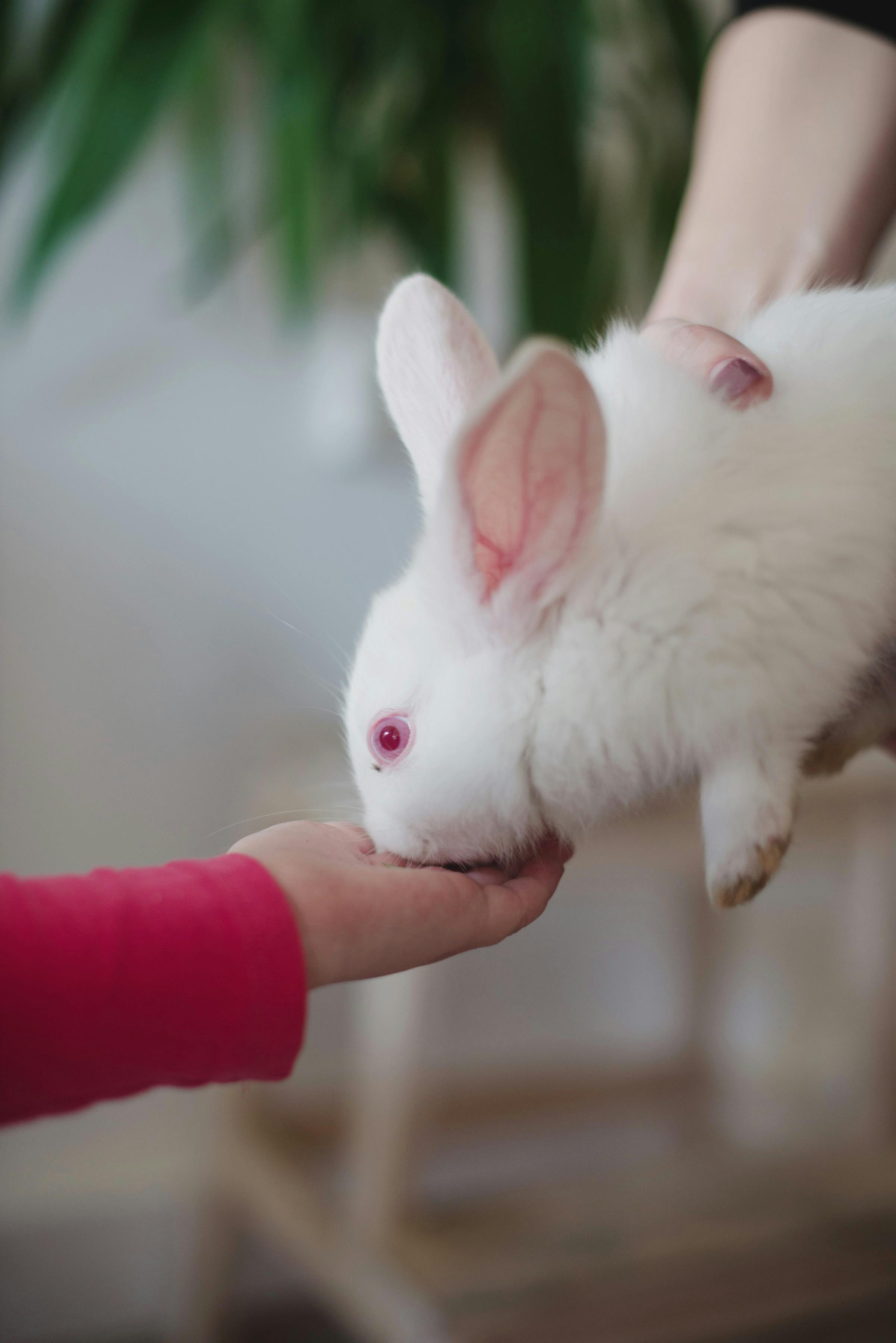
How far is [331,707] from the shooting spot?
1990 mm

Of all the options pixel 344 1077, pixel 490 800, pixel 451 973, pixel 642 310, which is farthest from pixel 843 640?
pixel 344 1077

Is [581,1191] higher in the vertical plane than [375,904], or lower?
lower

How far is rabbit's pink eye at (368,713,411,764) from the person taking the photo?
62 cm

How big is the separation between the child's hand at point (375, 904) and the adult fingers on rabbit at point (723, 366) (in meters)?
0.29

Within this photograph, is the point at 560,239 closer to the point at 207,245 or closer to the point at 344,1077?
the point at 207,245

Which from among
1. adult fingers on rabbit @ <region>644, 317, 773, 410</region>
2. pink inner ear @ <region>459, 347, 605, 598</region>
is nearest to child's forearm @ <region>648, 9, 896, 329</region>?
adult fingers on rabbit @ <region>644, 317, 773, 410</region>

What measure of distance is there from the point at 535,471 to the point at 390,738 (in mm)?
182

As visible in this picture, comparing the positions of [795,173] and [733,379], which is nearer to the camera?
[733,379]

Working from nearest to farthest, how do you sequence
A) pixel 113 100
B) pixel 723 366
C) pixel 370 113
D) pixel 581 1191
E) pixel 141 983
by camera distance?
pixel 141 983 → pixel 723 366 → pixel 113 100 → pixel 370 113 → pixel 581 1191

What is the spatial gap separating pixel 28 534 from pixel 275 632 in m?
0.43

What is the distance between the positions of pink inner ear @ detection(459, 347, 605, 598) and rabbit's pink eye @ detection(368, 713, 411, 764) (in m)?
0.10

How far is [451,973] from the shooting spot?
1762 mm

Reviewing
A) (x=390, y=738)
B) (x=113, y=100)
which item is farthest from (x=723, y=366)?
(x=113, y=100)

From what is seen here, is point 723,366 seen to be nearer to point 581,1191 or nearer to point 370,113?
point 370,113
